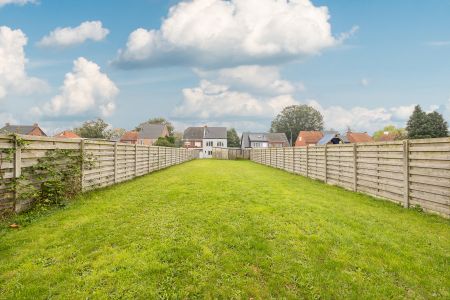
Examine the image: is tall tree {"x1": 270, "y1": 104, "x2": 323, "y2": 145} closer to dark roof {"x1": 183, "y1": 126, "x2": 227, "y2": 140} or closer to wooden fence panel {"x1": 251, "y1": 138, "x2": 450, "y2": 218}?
dark roof {"x1": 183, "y1": 126, "x2": 227, "y2": 140}

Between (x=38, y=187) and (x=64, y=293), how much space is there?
478 cm

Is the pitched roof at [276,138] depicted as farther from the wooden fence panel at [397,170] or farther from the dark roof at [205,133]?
the wooden fence panel at [397,170]

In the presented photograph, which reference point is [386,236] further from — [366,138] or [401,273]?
[366,138]

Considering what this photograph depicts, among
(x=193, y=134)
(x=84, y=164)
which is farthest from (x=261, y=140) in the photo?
(x=84, y=164)

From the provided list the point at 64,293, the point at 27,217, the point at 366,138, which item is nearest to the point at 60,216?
the point at 27,217

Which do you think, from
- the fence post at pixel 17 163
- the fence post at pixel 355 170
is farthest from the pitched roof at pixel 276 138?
the fence post at pixel 17 163

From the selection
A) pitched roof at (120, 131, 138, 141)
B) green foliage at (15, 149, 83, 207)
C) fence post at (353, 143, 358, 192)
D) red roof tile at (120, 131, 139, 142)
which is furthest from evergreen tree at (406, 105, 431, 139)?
pitched roof at (120, 131, 138, 141)

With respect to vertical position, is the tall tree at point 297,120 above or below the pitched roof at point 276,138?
above

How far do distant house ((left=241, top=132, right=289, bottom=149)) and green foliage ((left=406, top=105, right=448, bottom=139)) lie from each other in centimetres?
3387

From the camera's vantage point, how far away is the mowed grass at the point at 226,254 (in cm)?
342

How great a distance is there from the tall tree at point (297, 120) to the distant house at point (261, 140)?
18.9m

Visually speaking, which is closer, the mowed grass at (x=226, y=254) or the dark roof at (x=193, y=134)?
the mowed grass at (x=226, y=254)

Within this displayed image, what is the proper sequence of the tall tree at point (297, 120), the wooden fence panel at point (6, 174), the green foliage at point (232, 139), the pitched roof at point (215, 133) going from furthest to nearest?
1. the tall tree at point (297, 120)
2. the green foliage at point (232, 139)
3. the pitched roof at point (215, 133)
4. the wooden fence panel at point (6, 174)

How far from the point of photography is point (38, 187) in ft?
23.2
